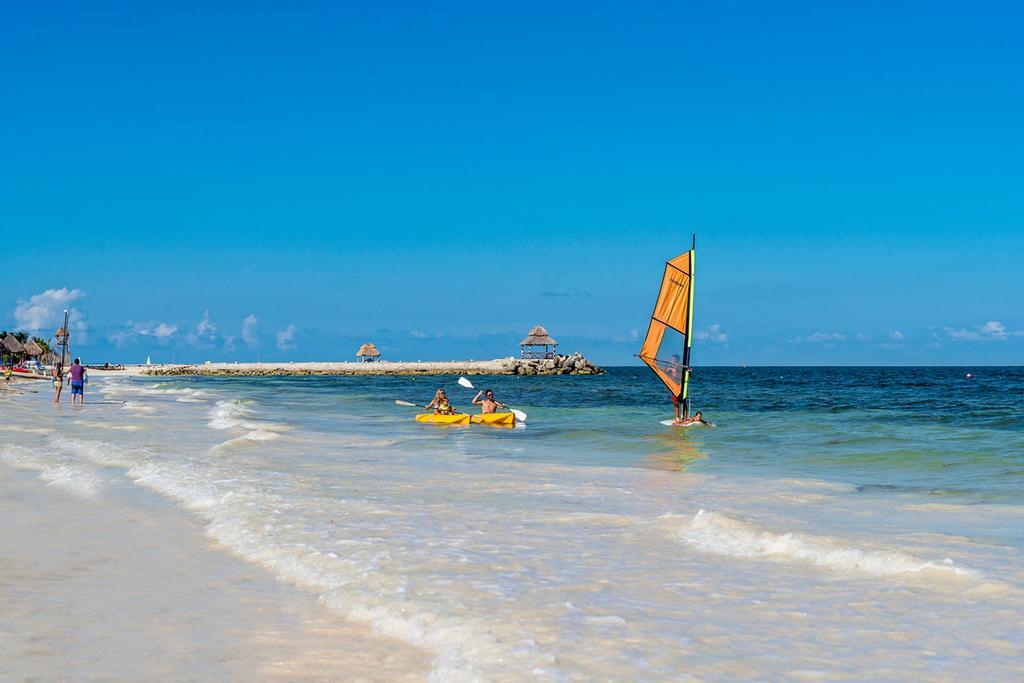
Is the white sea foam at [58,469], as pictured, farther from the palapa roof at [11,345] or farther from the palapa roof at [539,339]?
the palapa roof at [539,339]

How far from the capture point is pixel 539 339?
125 meters

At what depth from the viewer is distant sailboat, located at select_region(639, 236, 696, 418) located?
88.8 ft

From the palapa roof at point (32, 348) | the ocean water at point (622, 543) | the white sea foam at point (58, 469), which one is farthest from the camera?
the palapa roof at point (32, 348)

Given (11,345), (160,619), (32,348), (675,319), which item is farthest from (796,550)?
(32,348)

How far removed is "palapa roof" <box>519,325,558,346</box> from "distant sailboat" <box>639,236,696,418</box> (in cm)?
9672

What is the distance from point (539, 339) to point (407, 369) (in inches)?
790

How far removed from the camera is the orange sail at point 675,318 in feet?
88.9

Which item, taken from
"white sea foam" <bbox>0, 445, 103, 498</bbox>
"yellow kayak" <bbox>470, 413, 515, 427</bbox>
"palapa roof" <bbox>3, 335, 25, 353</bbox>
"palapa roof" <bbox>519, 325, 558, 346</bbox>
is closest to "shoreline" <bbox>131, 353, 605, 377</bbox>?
"palapa roof" <bbox>519, 325, 558, 346</bbox>

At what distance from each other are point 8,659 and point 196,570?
2.41 metres

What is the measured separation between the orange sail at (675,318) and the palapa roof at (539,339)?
96.8 metres

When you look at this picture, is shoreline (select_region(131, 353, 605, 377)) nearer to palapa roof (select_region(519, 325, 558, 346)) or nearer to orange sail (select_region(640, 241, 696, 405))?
palapa roof (select_region(519, 325, 558, 346))

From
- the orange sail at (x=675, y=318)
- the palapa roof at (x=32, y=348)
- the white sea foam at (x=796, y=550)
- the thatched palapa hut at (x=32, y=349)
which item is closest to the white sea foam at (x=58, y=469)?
the white sea foam at (x=796, y=550)

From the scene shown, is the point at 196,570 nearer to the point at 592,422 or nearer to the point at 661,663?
the point at 661,663

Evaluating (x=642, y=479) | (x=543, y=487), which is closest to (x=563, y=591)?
(x=543, y=487)
